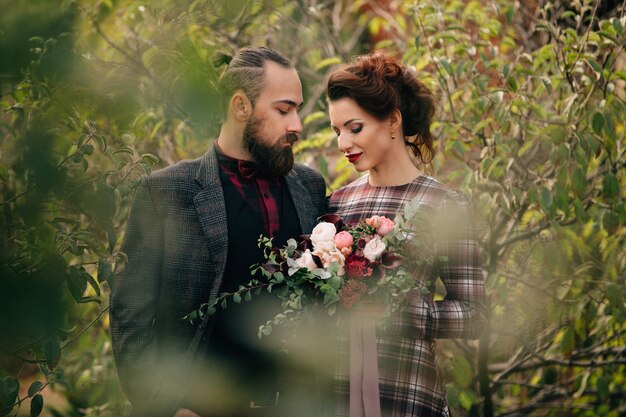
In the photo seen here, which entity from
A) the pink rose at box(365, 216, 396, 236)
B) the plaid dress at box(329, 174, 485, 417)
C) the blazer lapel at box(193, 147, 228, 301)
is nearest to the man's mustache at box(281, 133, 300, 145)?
the blazer lapel at box(193, 147, 228, 301)

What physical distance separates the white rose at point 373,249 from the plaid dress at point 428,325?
27 cm

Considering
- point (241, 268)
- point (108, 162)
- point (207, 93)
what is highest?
point (207, 93)

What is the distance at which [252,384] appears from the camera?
8.06 ft

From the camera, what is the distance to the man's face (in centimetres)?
264

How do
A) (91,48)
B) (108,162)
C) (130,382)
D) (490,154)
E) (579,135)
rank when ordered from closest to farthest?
1. (91,48)
2. (108,162)
3. (130,382)
4. (579,135)
5. (490,154)

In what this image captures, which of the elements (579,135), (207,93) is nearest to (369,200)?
(579,135)

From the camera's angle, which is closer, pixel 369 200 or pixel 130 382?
pixel 130 382

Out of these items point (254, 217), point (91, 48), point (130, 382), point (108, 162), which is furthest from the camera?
point (254, 217)

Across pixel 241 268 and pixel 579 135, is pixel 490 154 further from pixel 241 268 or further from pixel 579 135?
pixel 241 268

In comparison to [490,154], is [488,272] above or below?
below

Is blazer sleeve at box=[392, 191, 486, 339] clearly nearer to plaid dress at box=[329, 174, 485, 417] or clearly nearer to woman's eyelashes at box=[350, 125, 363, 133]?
plaid dress at box=[329, 174, 485, 417]

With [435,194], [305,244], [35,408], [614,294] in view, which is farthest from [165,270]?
[614,294]

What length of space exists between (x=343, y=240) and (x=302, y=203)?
56 cm

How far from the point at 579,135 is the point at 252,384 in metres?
1.79
